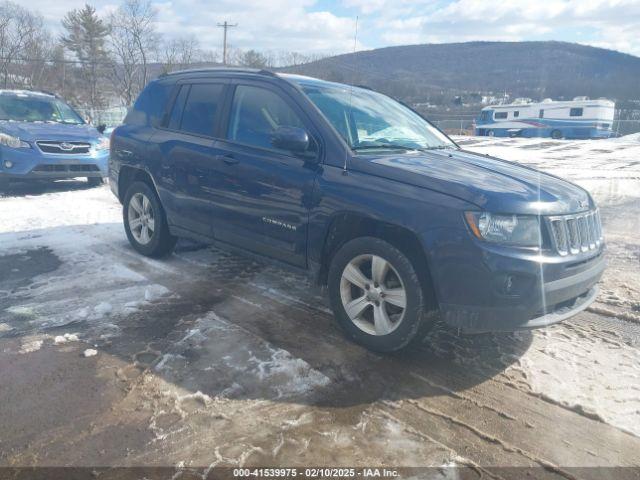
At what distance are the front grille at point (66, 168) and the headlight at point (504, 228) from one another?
8.42m

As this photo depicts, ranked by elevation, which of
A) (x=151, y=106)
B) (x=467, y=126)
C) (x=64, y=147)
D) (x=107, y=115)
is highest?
(x=467, y=126)

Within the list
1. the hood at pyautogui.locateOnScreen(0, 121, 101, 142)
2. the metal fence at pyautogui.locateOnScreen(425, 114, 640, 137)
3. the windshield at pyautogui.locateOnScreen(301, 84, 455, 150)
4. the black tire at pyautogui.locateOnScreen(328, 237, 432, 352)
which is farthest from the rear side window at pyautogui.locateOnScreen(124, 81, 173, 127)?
the metal fence at pyautogui.locateOnScreen(425, 114, 640, 137)

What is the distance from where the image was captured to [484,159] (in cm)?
410

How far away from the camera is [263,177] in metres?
3.94

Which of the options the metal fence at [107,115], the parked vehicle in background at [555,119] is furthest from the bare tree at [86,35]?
the parked vehicle in background at [555,119]

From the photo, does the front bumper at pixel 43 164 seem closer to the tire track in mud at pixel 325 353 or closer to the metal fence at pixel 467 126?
the tire track in mud at pixel 325 353

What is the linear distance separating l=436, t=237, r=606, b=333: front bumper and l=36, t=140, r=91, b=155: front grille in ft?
27.7

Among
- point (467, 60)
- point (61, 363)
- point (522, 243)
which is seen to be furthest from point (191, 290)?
point (467, 60)

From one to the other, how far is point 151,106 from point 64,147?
15.9ft

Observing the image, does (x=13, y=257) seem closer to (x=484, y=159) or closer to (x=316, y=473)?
(x=316, y=473)

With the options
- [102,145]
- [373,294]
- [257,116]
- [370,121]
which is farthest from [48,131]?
[373,294]

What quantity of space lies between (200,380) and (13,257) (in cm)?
351

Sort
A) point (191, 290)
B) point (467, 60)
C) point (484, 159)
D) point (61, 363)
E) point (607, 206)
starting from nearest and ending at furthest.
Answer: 1. point (61, 363)
2. point (484, 159)
3. point (191, 290)
4. point (607, 206)
5. point (467, 60)

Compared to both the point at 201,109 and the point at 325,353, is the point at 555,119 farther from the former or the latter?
the point at 325,353
